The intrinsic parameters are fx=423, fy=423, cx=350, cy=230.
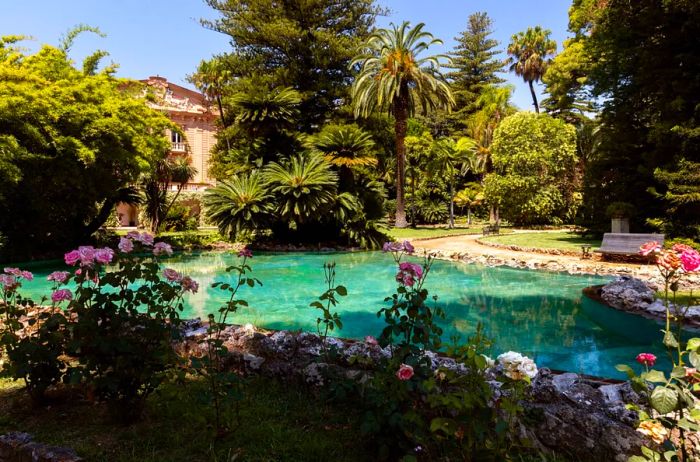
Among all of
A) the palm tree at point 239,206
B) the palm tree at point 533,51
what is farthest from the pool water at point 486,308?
the palm tree at point 533,51

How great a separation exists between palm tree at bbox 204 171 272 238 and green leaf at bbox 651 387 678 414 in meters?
15.2

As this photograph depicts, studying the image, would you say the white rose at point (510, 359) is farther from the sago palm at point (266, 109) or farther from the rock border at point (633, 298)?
the sago palm at point (266, 109)

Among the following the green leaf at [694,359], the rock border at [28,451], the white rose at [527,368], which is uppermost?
the green leaf at [694,359]

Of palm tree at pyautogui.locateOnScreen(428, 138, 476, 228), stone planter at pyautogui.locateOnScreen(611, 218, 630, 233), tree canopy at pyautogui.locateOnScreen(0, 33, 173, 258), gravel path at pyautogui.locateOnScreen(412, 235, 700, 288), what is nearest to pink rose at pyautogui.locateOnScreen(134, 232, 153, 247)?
gravel path at pyautogui.locateOnScreen(412, 235, 700, 288)

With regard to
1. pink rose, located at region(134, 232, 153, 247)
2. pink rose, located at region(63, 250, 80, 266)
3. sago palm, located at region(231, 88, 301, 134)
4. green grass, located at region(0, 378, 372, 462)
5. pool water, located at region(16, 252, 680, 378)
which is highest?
sago palm, located at region(231, 88, 301, 134)

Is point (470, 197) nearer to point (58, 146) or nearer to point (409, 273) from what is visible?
point (58, 146)

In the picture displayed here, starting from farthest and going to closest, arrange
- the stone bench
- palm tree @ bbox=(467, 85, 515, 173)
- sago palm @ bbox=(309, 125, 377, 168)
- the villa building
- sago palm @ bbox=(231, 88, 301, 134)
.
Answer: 1. the villa building
2. palm tree @ bbox=(467, 85, 515, 173)
3. sago palm @ bbox=(309, 125, 377, 168)
4. sago palm @ bbox=(231, 88, 301, 134)
5. the stone bench

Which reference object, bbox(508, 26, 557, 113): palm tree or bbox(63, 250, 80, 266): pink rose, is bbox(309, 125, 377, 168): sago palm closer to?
bbox(63, 250, 80, 266): pink rose

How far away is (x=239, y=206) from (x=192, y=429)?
1401cm

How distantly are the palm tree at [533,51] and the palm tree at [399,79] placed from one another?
69.7 feet

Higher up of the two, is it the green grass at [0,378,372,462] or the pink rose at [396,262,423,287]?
the pink rose at [396,262,423,287]

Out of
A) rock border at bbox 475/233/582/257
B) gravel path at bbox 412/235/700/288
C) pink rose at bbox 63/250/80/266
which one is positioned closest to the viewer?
pink rose at bbox 63/250/80/266

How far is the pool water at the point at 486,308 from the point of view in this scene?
18.7 feet

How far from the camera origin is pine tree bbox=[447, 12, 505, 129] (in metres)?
41.0
